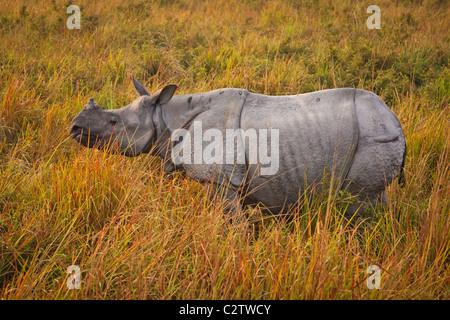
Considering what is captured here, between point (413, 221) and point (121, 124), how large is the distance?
2308mm

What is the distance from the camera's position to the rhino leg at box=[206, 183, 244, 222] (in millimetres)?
2883

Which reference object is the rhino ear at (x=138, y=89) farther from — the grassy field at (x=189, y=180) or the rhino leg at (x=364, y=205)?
the rhino leg at (x=364, y=205)

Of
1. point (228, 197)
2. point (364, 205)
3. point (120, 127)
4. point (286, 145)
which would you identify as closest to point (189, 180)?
point (228, 197)

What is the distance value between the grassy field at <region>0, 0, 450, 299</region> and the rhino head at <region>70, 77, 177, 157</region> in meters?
0.15

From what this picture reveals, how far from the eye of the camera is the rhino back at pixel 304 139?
291 cm

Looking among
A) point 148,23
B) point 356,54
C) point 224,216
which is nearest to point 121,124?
point 224,216

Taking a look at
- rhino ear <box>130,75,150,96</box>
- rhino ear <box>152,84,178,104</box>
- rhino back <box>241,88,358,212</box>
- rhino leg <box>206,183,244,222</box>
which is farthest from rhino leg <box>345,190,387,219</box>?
rhino ear <box>130,75,150,96</box>

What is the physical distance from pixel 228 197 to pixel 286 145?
0.54 meters

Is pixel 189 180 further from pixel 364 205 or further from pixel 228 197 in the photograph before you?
pixel 364 205

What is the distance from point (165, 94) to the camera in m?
3.19

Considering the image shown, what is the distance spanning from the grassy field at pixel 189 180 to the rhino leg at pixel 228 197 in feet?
0.34

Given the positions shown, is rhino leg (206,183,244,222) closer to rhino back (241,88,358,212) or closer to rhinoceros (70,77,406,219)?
rhinoceros (70,77,406,219)

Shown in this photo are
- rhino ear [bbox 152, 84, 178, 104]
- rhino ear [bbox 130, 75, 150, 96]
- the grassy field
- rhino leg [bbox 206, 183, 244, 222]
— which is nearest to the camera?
the grassy field

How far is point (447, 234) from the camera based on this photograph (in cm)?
262
